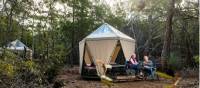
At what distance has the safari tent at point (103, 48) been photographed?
659 inches

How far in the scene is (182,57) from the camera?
24453 mm

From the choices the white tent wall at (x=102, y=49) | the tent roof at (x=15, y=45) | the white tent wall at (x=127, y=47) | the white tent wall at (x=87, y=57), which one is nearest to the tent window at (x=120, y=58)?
Answer: the white tent wall at (x=127, y=47)

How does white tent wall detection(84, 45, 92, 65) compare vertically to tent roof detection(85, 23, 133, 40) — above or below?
below

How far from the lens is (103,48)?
56.3 ft

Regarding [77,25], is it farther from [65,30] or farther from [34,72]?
[34,72]

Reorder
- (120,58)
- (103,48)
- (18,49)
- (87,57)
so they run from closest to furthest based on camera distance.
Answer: (103,48) < (18,49) < (120,58) < (87,57)

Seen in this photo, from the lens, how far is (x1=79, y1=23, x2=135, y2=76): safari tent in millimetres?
16750

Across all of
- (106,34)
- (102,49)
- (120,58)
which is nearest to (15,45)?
(102,49)

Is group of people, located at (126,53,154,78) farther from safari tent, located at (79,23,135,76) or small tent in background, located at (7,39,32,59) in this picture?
small tent in background, located at (7,39,32,59)

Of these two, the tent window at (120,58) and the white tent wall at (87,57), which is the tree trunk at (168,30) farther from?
the white tent wall at (87,57)

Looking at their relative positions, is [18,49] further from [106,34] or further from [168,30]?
[168,30]

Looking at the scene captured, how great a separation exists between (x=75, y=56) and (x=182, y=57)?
9.51 meters

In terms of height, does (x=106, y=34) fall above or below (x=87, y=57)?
above

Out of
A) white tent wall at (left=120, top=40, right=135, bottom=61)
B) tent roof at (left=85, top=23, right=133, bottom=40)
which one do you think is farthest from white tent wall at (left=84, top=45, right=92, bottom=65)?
white tent wall at (left=120, top=40, right=135, bottom=61)
